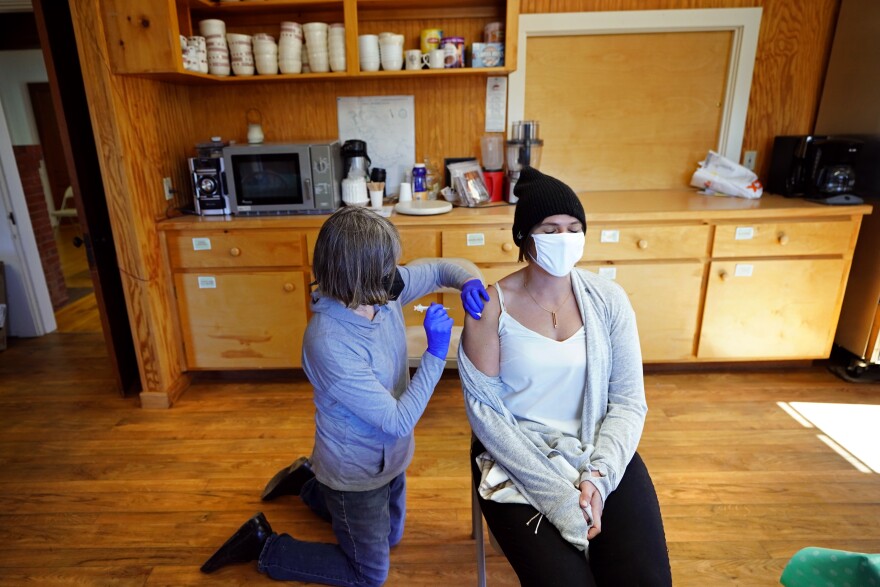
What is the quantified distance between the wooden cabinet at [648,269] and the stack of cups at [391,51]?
0.75 metres

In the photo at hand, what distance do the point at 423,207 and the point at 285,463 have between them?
1.29m

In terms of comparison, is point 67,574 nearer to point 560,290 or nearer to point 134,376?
point 134,376

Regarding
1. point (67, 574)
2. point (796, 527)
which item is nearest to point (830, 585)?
point (796, 527)

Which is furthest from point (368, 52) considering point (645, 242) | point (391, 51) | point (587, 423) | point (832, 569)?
point (832, 569)

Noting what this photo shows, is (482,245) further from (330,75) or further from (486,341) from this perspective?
(486,341)

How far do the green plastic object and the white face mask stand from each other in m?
→ 0.72

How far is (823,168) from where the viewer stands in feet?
8.42

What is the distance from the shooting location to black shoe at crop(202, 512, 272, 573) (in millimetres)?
1582

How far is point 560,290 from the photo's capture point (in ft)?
4.46

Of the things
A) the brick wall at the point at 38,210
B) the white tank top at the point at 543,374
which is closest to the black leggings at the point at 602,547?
the white tank top at the point at 543,374

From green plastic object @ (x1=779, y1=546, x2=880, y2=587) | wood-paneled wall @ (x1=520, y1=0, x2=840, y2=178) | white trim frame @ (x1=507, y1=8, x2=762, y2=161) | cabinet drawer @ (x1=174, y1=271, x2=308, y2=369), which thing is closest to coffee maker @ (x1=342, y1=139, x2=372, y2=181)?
cabinet drawer @ (x1=174, y1=271, x2=308, y2=369)

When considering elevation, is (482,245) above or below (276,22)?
below

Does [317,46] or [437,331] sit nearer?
[437,331]

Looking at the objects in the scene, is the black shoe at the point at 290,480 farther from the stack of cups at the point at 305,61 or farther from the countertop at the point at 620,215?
the stack of cups at the point at 305,61
